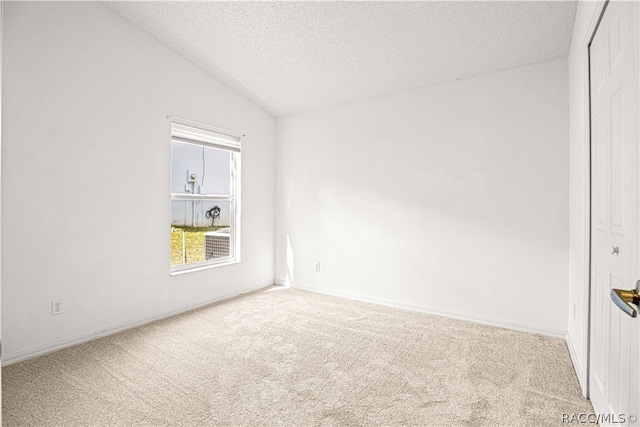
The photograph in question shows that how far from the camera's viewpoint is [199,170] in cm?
388

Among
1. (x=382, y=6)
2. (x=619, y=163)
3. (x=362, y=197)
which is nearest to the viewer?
(x=619, y=163)

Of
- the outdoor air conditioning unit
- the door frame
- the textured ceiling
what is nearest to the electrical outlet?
the outdoor air conditioning unit

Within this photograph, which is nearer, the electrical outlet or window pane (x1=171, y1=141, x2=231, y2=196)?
the electrical outlet

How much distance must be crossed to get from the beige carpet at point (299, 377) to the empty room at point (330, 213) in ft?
0.06

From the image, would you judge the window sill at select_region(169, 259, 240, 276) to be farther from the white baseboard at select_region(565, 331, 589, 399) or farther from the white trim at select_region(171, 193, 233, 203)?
the white baseboard at select_region(565, 331, 589, 399)

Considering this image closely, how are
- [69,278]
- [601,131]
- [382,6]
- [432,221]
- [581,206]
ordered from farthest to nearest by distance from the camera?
[432,221], [69,278], [382,6], [581,206], [601,131]

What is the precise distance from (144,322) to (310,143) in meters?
2.68

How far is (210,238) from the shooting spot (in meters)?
4.06

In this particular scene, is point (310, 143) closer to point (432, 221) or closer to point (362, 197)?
point (362, 197)

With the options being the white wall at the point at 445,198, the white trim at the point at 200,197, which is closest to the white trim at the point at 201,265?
the white trim at the point at 200,197

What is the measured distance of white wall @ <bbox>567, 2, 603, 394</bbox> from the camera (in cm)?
202

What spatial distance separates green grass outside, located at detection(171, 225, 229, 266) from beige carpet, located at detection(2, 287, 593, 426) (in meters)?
0.70

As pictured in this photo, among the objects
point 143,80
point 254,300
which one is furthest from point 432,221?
point 143,80

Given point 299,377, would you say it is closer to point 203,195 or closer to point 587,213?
point 587,213
